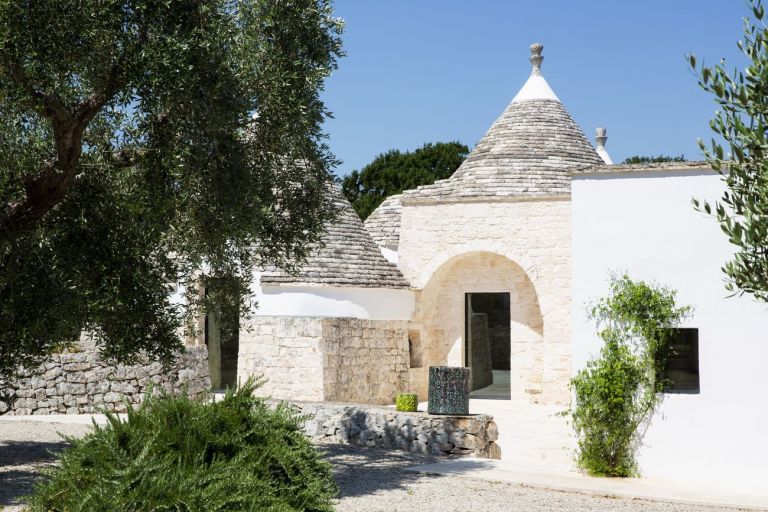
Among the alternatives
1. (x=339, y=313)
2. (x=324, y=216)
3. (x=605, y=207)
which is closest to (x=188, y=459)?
(x=324, y=216)

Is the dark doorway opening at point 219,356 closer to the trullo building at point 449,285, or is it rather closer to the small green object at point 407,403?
the trullo building at point 449,285

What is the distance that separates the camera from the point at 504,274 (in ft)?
67.8

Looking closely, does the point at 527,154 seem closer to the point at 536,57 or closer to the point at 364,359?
the point at 536,57

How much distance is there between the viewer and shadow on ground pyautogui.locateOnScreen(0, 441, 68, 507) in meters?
8.93

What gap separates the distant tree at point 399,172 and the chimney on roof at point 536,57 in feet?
51.7

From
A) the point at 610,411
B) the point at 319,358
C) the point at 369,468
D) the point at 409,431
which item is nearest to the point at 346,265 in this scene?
the point at 319,358

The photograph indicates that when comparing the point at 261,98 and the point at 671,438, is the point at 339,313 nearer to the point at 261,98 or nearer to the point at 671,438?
the point at 671,438

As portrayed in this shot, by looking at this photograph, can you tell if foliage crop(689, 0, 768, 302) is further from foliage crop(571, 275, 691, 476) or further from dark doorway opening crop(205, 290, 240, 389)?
dark doorway opening crop(205, 290, 240, 389)

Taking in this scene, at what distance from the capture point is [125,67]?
23.9 ft

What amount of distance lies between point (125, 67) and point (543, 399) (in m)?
14.1

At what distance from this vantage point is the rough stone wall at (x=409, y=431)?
12.3m

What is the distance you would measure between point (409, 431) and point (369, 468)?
1718 millimetres

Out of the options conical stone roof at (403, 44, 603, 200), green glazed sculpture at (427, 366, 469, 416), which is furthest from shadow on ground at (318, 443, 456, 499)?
conical stone roof at (403, 44, 603, 200)

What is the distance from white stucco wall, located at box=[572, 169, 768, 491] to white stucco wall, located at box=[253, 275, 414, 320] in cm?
826
